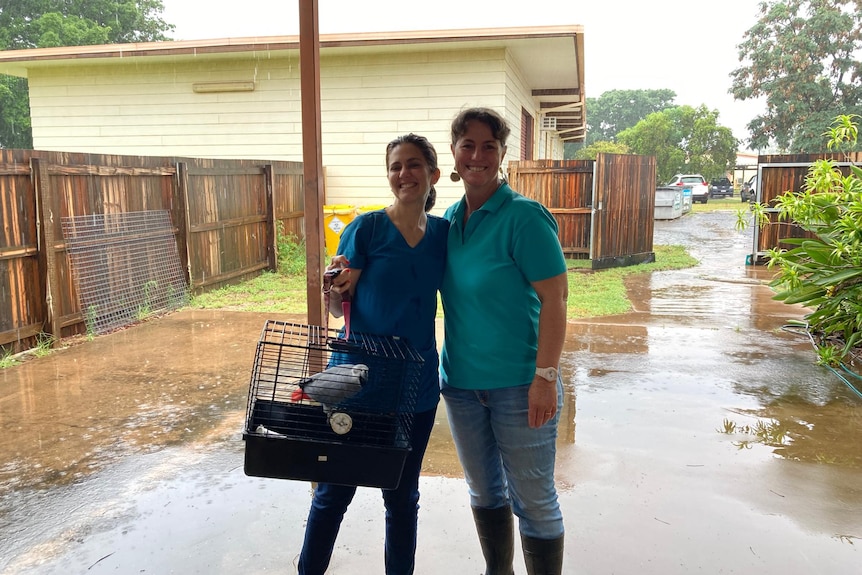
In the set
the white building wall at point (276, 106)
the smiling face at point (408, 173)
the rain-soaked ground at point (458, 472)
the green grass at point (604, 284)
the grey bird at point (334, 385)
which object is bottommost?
the rain-soaked ground at point (458, 472)

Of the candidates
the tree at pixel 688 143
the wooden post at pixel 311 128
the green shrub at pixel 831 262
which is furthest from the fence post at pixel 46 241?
the tree at pixel 688 143

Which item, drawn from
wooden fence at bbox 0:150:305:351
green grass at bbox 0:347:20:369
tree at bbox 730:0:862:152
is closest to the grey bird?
green grass at bbox 0:347:20:369

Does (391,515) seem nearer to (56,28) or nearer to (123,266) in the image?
(123,266)

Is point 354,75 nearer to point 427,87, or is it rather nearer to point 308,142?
point 427,87

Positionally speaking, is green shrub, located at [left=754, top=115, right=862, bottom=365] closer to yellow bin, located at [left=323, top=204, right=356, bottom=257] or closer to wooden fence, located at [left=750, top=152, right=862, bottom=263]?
wooden fence, located at [left=750, top=152, right=862, bottom=263]

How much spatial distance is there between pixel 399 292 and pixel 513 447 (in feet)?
1.90

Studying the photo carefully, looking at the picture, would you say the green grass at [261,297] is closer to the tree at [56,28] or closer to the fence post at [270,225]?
the fence post at [270,225]

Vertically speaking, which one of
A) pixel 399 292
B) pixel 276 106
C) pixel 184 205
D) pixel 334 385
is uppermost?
pixel 276 106

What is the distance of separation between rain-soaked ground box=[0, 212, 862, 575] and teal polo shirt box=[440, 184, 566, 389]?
2.99 feet

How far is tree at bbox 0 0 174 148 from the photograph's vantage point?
62.2ft

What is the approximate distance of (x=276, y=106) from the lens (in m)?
10.9

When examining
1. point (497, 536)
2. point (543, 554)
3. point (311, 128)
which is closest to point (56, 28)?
point (311, 128)

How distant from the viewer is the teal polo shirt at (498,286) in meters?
1.90

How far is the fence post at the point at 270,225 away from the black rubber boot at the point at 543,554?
8241 millimetres
